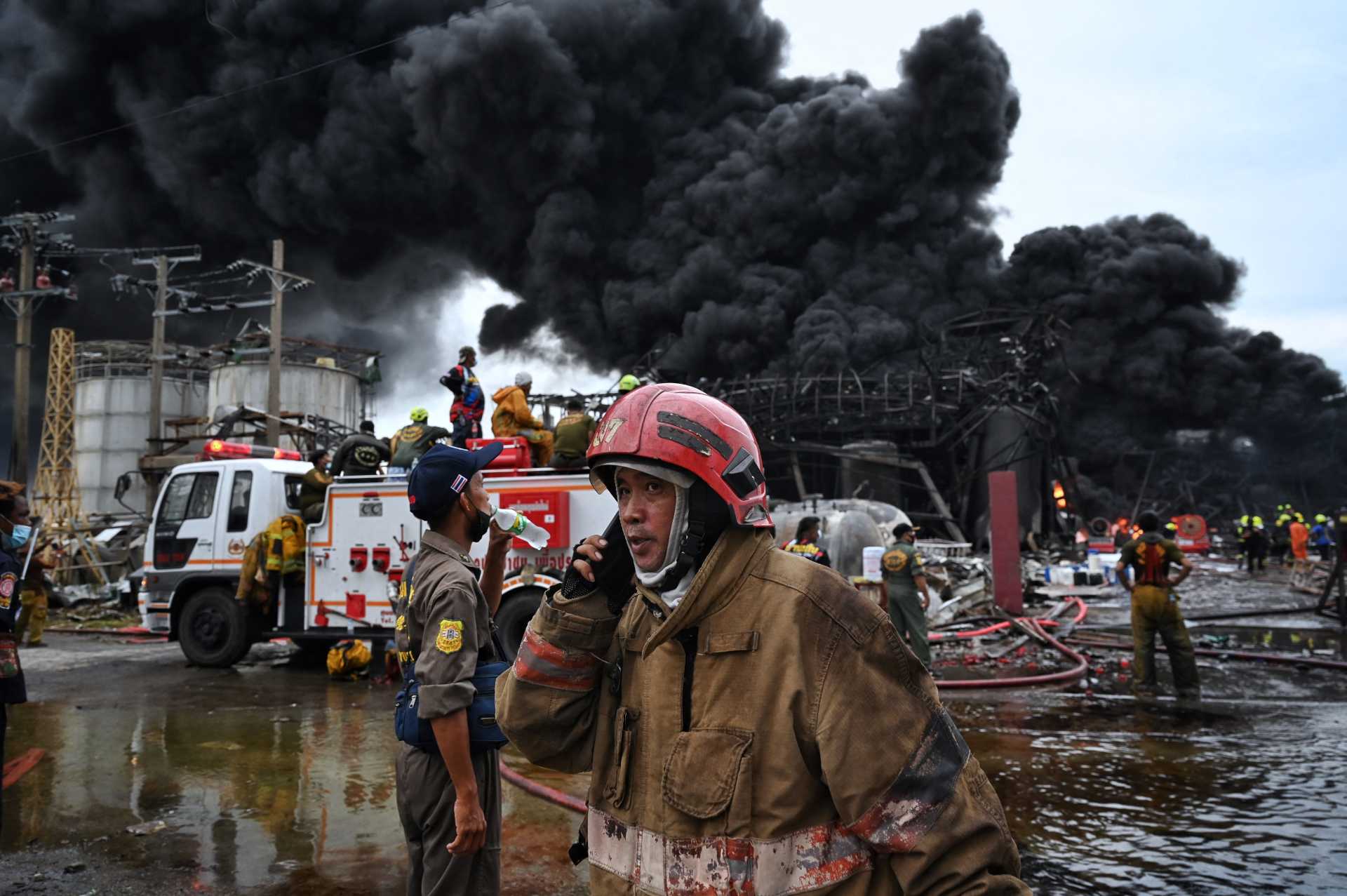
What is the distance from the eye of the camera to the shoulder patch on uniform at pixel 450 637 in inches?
100

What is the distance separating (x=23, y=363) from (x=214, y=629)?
11942mm

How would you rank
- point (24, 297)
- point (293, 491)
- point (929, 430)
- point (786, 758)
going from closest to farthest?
point (786, 758), point (293, 491), point (24, 297), point (929, 430)

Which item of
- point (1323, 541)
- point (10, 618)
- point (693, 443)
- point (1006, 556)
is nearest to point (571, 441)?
point (10, 618)

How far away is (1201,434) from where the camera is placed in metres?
42.3

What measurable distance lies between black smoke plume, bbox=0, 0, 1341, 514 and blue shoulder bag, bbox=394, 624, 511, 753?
1166 inches

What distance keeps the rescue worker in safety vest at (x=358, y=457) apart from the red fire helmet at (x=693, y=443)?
27.5ft

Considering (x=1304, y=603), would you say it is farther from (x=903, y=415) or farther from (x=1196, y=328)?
(x=1196, y=328)

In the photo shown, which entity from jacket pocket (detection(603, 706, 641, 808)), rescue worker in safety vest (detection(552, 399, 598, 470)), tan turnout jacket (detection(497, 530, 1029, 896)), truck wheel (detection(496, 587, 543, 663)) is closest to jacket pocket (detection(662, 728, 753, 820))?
tan turnout jacket (detection(497, 530, 1029, 896))

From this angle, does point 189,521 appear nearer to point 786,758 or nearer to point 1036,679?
point 1036,679

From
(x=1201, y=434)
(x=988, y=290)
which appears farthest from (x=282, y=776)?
(x=1201, y=434)

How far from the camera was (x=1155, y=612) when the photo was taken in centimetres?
831

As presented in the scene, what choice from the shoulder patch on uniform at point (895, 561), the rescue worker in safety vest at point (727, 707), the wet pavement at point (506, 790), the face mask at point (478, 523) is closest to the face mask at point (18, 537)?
the wet pavement at point (506, 790)

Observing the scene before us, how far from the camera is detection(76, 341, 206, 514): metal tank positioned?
31.1 m

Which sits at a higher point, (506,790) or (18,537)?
(18,537)
